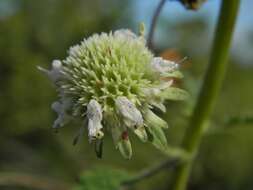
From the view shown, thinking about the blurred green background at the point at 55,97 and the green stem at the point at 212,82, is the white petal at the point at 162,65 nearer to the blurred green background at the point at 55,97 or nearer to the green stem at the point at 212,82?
the green stem at the point at 212,82

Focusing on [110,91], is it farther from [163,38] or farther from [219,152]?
[163,38]

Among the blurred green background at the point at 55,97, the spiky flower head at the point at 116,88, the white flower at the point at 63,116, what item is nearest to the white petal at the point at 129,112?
the spiky flower head at the point at 116,88

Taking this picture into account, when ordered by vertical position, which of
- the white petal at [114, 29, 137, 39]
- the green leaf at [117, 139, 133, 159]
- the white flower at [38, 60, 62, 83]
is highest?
the white petal at [114, 29, 137, 39]

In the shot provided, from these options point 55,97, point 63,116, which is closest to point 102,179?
point 63,116

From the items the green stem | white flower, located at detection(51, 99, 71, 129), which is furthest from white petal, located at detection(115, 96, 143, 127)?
the green stem

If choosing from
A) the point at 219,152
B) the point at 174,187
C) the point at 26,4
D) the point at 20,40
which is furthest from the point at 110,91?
the point at 26,4

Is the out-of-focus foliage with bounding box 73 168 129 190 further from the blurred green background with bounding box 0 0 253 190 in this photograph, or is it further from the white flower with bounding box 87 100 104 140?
the blurred green background with bounding box 0 0 253 190
